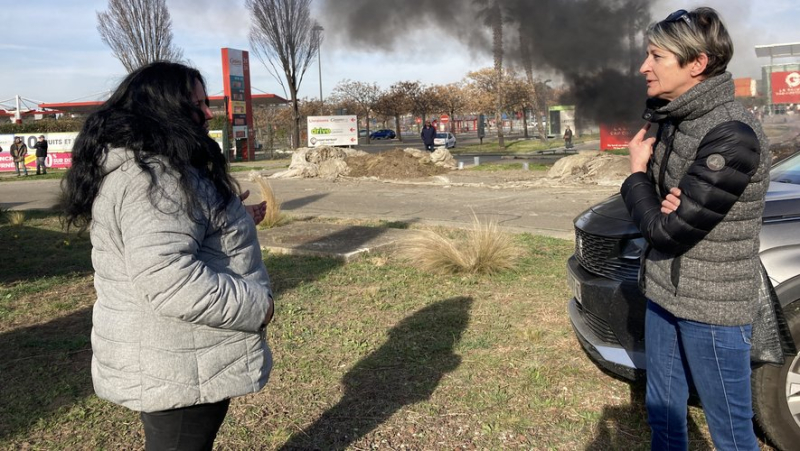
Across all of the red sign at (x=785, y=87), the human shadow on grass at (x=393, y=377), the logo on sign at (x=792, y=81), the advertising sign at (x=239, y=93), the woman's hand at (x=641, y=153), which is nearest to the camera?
the woman's hand at (x=641, y=153)

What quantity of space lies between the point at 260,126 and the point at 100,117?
57455mm

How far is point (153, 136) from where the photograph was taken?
1.95m

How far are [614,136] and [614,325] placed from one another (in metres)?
26.4

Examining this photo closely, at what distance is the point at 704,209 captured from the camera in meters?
2.06

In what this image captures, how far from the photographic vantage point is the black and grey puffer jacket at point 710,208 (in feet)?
6.74

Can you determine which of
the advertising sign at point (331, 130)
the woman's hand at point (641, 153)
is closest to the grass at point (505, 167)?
the advertising sign at point (331, 130)

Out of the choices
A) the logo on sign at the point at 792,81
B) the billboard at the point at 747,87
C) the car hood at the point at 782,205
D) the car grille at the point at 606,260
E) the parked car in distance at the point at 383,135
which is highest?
the logo on sign at the point at 792,81

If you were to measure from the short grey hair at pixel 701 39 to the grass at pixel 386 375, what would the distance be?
6.34 ft

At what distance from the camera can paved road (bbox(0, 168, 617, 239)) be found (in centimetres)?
1060

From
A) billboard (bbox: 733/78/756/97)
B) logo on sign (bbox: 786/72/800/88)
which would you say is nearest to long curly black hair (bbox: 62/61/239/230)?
billboard (bbox: 733/78/756/97)

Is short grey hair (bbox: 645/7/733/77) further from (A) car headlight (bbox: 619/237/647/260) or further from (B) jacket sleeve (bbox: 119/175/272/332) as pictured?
(B) jacket sleeve (bbox: 119/175/272/332)

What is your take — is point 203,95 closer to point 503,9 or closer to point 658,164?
point 658,164

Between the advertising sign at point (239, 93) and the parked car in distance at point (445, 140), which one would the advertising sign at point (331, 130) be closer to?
the advertising sign at point (239, 93)

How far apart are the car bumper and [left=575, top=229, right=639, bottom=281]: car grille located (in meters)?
0.04
